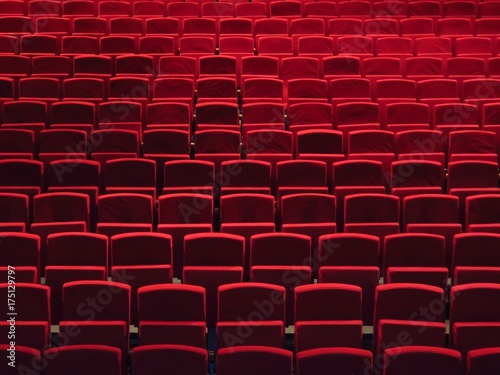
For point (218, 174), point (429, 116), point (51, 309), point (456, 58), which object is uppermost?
point (456, 58)

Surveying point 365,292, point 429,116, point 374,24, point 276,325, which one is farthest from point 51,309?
point 374,24

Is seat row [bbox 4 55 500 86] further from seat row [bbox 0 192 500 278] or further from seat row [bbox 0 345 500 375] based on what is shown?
seat row [bbox 0 345 500 375]

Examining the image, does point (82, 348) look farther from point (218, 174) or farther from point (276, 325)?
point (218, 174)

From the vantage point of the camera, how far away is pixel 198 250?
49.4 inches

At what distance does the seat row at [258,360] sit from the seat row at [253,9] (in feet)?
4.58

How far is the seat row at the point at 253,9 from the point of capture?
7.31 ft

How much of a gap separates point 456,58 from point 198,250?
3.21 ft

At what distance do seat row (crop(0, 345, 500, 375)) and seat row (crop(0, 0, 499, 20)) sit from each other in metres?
1.40

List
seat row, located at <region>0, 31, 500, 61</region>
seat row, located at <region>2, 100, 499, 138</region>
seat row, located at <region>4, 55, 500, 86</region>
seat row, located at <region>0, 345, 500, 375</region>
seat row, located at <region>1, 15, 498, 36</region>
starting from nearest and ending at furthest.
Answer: seat row, located at <region>0, 345, 500, 375</region>
seat row, located at <region>2, 100, 499, 138</region>
seat row, located at <region>4, 55, 500, 86</region>
seat row, located at <region>0, 31, 500, 61</region>
seat row, located at <region>1, 15, 498, 36</region>

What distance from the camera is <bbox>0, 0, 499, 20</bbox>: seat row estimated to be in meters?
2.23

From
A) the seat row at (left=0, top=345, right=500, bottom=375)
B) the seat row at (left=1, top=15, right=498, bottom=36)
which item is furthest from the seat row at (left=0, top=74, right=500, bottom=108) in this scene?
the seat row at (left=0, top=345, right=500, bottom=375)

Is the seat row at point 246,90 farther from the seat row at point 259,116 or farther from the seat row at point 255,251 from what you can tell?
the seat row at point 255,251

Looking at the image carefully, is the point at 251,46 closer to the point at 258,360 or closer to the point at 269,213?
the point at 269,213

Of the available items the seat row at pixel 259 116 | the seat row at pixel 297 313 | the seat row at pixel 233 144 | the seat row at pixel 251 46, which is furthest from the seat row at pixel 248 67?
the seat row at pixel 297 313
